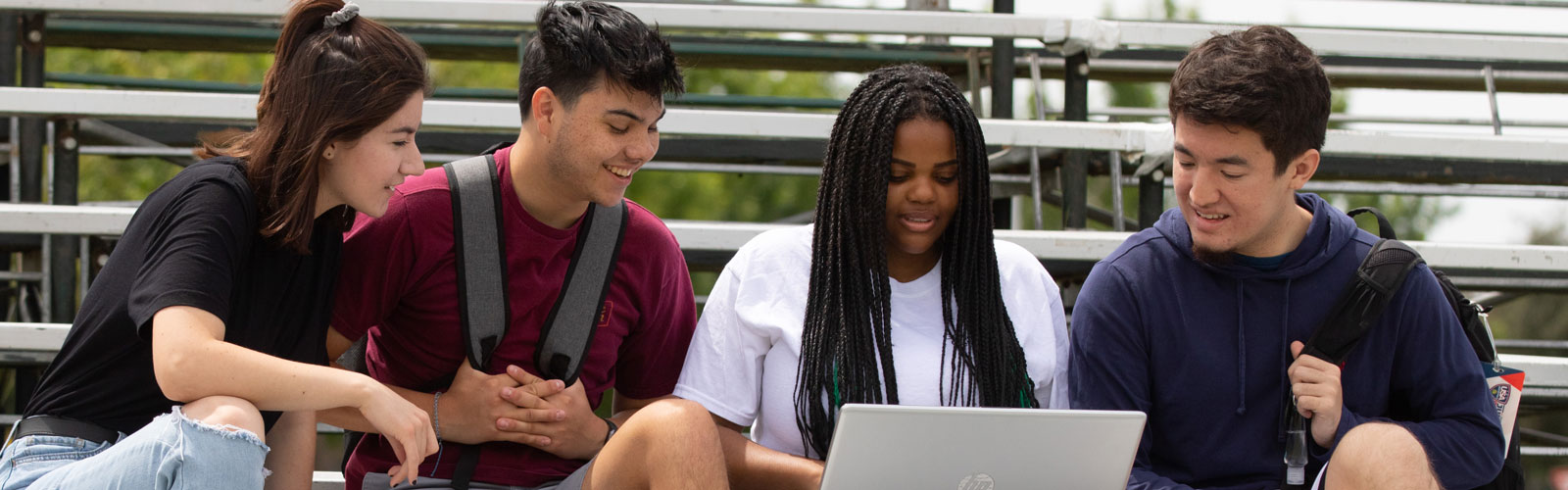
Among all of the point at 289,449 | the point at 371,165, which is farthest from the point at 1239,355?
the point at 289,449

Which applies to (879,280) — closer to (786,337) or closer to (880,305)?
(880,305)

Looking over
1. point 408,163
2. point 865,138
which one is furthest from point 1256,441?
point 408,163

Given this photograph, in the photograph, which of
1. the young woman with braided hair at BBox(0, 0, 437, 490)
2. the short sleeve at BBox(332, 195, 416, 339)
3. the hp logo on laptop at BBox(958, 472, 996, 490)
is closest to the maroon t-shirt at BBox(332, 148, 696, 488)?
the short sleeve at BBox(332, 195, 416, 339)

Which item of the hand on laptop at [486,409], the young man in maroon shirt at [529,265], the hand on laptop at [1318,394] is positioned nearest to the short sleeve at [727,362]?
the young man in maroon shirt at [529,265]

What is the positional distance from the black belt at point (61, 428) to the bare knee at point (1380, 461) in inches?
64.4

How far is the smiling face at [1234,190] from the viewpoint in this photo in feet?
6.68

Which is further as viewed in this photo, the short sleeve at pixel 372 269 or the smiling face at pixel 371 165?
the short sleeve at pixel 372 269

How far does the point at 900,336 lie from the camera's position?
2.17 m

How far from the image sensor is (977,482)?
1.76 m

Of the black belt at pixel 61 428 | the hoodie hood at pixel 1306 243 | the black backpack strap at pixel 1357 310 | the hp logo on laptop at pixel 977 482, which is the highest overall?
the hoodie hood at pixel 1306 243

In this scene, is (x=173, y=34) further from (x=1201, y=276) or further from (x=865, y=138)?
(x=1201, y=276)

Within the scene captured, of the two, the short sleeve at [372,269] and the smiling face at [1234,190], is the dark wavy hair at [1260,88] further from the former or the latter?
the short sleeve at [372,269]

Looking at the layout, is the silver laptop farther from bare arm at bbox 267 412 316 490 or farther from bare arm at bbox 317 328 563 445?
bare arm at bbox 267 412 316 490

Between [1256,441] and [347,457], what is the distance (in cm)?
148
